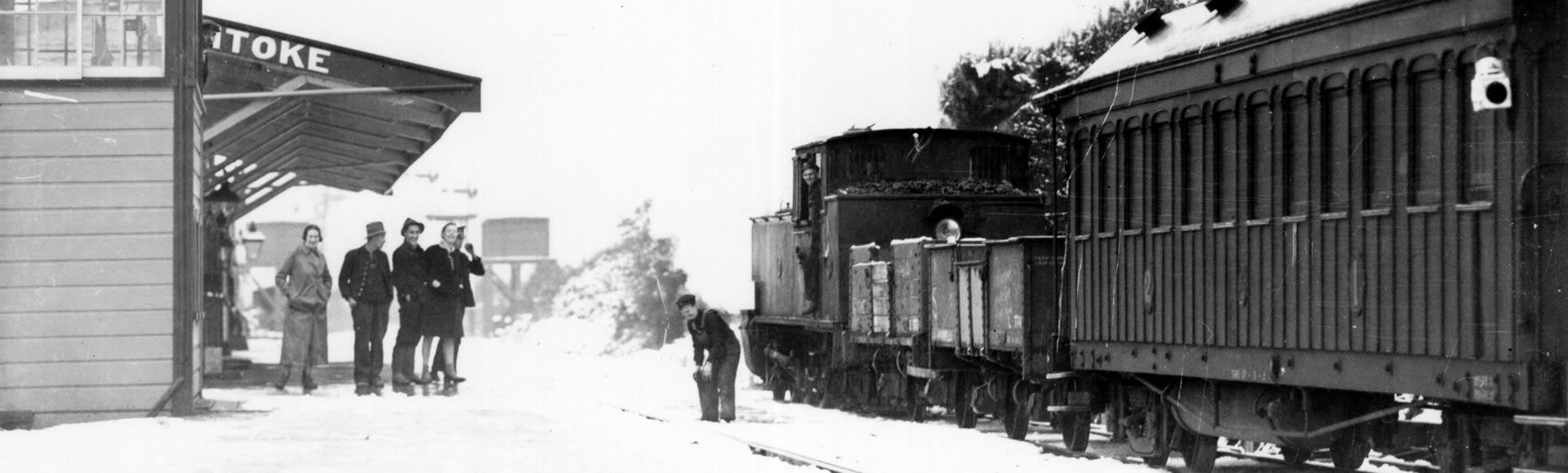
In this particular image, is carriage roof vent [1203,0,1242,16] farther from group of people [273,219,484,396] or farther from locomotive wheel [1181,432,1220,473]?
group of people [273,219,484,396]

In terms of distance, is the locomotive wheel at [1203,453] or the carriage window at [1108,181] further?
the carriage window at [1108,181]

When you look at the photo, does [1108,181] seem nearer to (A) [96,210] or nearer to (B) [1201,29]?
(B) [1201,29]

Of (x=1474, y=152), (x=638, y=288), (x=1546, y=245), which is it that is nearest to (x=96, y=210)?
(x=1474, y=152)

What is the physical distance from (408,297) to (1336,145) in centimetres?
→ 987

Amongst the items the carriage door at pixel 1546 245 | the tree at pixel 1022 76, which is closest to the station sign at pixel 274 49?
the carriage door at pixel 1546 245

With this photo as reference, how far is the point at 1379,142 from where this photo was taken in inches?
357

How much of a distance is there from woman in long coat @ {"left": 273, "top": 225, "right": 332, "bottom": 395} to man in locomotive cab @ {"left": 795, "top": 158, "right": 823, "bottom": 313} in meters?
5.48

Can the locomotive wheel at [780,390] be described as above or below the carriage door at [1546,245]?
below

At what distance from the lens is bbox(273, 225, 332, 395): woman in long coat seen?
54.9ft

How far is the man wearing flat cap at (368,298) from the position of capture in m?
16.7

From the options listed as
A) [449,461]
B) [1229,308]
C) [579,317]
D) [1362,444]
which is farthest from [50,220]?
[579,317]

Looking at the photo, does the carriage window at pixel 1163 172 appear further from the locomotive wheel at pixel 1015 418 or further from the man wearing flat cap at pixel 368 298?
the man wearing flat cap at pixel 368 298

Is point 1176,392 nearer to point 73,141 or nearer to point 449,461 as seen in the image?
point 449,461

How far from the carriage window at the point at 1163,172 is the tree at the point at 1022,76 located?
15.6 meters
